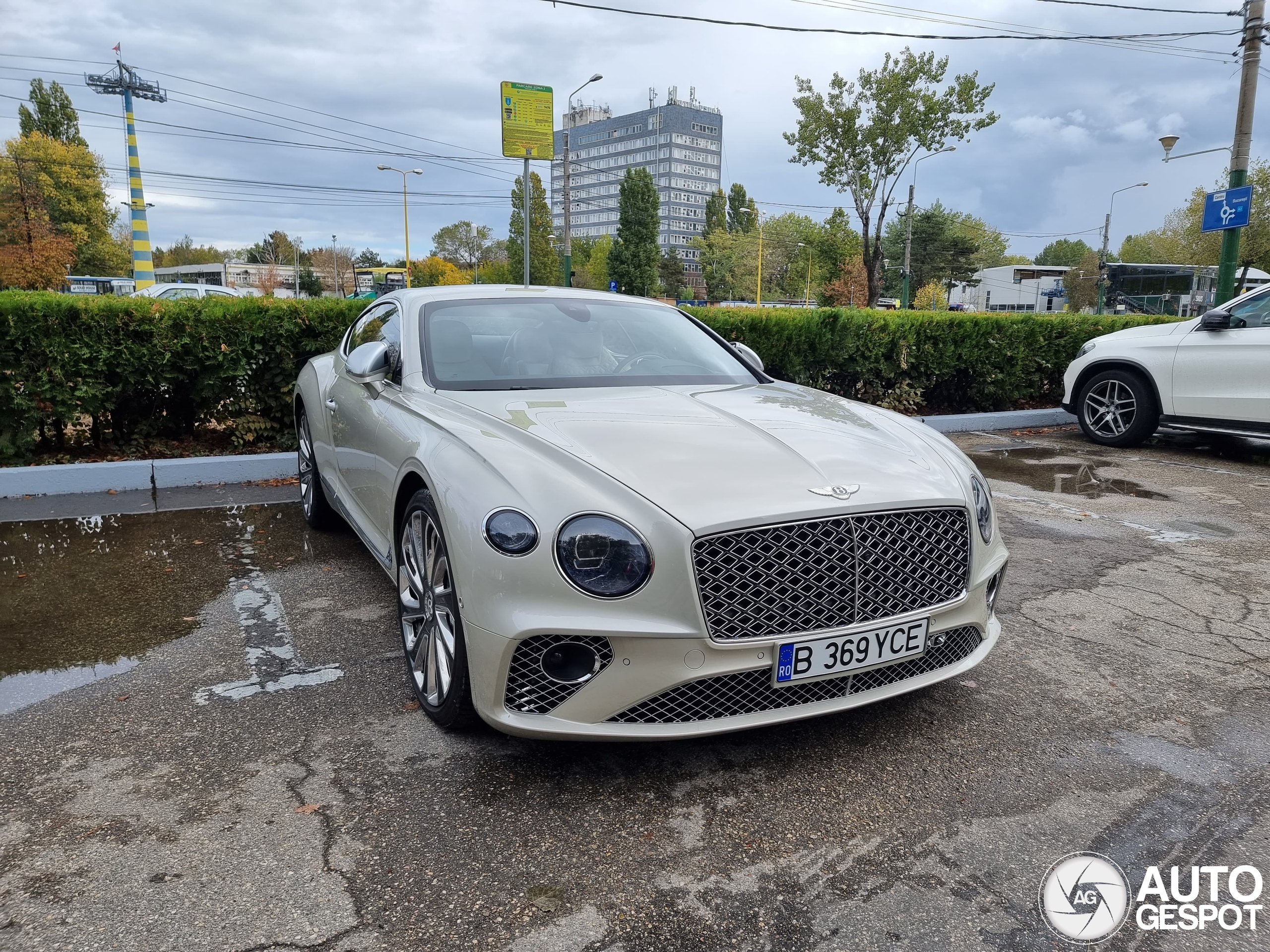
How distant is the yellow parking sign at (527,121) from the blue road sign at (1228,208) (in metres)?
19.1

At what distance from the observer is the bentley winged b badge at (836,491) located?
97.3 inches

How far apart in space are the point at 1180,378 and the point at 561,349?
6932 mm

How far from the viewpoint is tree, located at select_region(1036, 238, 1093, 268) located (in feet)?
452

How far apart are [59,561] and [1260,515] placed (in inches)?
299

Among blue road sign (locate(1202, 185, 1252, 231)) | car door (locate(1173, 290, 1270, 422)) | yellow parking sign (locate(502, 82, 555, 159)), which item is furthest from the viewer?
yellow parking sign (locate(502, 82, 555, 159))

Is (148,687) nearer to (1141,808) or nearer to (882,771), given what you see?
(882,771)

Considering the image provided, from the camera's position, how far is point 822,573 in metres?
2.41

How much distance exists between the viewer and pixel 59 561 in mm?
4676

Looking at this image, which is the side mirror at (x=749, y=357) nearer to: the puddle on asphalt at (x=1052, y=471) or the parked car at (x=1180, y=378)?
the puddle on asphalt at (x=1052, y=471)

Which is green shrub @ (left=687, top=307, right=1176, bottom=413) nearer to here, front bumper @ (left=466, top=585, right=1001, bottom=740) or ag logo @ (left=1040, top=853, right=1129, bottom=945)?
front bumper @ (left=466, top=585, right=1001, bottom=740)

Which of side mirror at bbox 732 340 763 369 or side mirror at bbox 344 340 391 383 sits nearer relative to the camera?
side mirror at bbox 344 340 391 383

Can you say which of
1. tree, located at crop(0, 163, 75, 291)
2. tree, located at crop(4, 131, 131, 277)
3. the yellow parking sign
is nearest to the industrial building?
tree, located at crop(4, 131, 131, 277)

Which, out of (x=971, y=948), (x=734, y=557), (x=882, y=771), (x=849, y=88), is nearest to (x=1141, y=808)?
(x=882, y=771)

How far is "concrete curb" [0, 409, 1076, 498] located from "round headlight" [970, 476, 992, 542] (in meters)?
5.53
